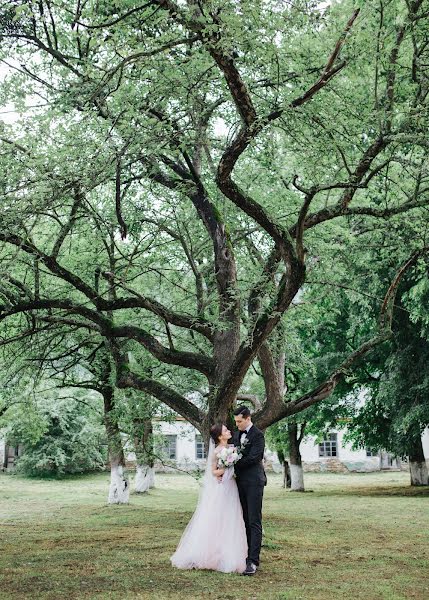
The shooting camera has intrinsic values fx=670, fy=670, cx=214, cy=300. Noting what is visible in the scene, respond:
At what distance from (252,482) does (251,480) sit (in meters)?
0.03

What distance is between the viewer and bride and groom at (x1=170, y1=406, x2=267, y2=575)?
8.65m

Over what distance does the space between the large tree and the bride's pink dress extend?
2750mm

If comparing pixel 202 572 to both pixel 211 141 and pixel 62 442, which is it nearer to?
pixel 211 141

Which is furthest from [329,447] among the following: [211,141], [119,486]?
[211,141]

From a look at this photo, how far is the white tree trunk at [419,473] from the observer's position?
27.8m

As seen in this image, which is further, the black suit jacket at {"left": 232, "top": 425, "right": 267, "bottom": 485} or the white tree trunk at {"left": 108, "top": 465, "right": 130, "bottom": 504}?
the white tree trunk at {"left": 108, "top": 465, "right": 130, "bottom": 504}

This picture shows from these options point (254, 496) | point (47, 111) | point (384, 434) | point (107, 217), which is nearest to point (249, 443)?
point (254, 496)

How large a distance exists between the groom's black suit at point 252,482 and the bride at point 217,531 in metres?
0.10

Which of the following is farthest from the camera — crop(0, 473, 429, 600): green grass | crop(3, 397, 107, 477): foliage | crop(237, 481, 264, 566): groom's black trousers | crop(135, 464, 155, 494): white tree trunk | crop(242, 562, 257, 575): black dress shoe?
crop(3, 397, 107, 477): foliage

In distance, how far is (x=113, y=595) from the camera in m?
7.06

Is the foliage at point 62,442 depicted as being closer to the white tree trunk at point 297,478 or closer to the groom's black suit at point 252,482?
the white tree trunk at point 297,478

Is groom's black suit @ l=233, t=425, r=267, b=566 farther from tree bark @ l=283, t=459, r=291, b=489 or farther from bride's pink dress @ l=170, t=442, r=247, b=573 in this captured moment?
tree bark @ l=283, t=459, r=291, b=489

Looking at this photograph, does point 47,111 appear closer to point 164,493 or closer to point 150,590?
point 150,590

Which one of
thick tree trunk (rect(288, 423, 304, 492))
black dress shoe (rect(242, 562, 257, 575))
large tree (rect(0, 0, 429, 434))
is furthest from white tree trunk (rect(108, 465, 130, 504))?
black dress shoe (rect(242, 562, 257, 575))
